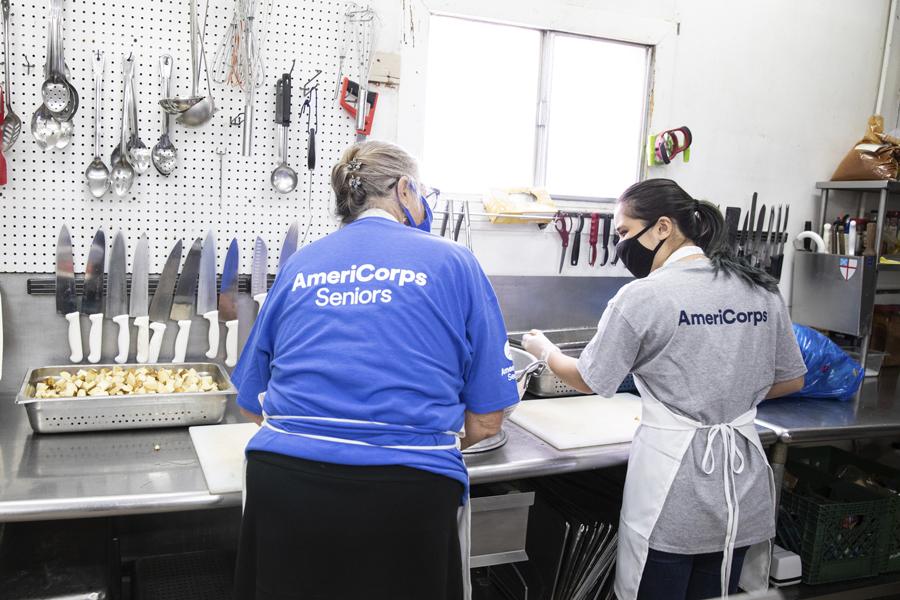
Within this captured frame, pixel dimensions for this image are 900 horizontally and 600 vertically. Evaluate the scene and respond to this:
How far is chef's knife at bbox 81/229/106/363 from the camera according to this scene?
2016 mm

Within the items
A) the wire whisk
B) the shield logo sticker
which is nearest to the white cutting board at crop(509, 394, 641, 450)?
the shield logo sticker

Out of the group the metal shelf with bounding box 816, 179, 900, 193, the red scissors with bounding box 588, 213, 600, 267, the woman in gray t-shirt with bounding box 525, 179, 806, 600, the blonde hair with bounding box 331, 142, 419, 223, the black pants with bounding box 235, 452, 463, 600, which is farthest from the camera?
the metal shelf with bounding box 816, 179, 900, 193

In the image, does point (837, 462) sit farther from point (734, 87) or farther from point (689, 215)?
point (689, 215)

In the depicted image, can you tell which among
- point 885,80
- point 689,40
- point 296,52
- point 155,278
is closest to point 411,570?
point 155,278

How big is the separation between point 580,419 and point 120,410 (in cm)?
118

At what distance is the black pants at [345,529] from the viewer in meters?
1.21

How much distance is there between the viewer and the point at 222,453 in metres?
1.64

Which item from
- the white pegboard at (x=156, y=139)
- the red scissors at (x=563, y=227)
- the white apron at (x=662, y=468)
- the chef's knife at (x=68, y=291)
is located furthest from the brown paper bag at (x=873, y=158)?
the chef's knife at (x=68, y=291)

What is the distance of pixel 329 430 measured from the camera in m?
1.22

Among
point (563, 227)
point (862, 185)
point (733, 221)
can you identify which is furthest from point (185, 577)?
point (862, 185)

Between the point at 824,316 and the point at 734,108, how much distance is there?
35.5 inches

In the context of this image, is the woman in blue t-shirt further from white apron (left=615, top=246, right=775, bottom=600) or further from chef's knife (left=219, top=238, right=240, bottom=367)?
chef's knife (left=219, top=238, right=240, bottom=367)

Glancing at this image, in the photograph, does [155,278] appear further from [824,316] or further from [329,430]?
[824,316]

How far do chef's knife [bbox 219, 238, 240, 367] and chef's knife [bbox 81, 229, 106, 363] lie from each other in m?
0.32
